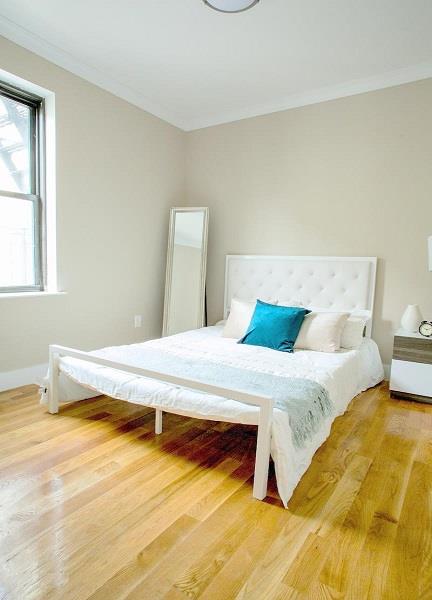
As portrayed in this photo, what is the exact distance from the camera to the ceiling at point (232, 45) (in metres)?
2.38

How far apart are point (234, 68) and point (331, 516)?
3.36 m

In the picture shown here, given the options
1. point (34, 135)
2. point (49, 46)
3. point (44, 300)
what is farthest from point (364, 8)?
point (44, 300)

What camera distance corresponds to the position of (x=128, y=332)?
152 inches

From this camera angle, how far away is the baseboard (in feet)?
9.26

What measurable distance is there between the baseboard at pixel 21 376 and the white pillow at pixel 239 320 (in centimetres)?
162

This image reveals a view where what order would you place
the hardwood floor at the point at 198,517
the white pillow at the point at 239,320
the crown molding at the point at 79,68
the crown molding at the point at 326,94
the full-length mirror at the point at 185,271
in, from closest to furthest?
the hardwood floor at the point at 198,517 → the crown molding at the point at 79,68 → the crown molding at the point at 326,94 → the white pillow at the point at 239,320 → the full-length mirror at the point at 185,271

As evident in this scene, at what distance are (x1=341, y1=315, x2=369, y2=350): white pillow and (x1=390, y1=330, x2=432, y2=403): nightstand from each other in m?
0.27

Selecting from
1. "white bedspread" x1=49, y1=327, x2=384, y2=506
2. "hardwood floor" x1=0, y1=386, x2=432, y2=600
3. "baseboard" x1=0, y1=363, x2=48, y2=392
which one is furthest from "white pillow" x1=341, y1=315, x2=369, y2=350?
"baseboard" x1=0, y1=363, x2=48, y2=392

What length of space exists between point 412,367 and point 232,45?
2918 mm

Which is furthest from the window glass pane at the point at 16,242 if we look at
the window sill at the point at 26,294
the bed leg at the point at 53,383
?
the bed leg at the point at 53,383

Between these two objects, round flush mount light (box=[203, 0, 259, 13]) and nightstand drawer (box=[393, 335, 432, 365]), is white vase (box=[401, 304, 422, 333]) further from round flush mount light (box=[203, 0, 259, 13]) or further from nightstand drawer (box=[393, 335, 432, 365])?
round flush mount light (box=[203, 0, 259, 13])

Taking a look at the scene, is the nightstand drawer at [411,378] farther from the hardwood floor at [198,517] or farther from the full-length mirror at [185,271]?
the full-length mirror at [185,271]

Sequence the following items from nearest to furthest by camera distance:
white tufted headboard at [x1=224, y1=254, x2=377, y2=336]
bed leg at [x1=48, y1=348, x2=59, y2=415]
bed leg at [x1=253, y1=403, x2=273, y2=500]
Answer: bed leg at [x1=253, y1=403, x2=273, y2=500], bed leg at [x1=48, y1=348, x2=59, y2=415], white tufted headboard at [x1=224, y1=254, x2=377, y2=336]

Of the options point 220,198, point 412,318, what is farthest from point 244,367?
point 220,198
